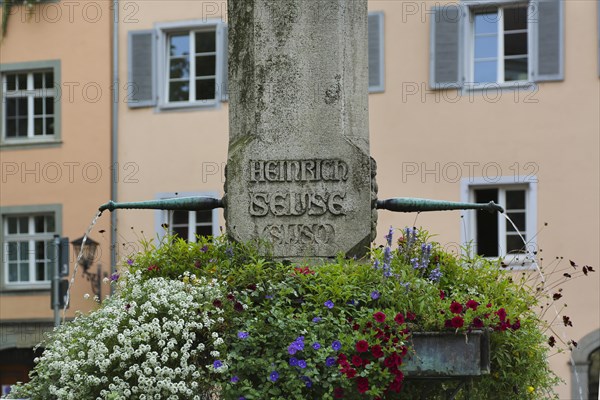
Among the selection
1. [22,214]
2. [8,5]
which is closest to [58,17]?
[8,5]

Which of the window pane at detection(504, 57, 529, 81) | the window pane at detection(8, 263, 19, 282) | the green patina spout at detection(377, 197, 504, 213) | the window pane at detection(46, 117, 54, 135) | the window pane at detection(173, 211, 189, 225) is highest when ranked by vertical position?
the window pane at detection(504, 57, 529, 81)

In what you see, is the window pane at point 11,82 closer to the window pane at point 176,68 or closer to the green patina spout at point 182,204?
the window pane at point 176,68

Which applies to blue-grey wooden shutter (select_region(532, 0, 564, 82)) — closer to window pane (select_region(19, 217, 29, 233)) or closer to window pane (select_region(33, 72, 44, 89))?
window pane (select_region(33, 72, 44, 89))

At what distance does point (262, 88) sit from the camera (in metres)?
6.18

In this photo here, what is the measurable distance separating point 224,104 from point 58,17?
340 cm

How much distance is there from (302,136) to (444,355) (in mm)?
1431

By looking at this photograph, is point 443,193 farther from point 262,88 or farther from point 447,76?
point 262,88

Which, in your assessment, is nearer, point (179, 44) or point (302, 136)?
point (302, 136)

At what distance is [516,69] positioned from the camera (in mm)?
20516

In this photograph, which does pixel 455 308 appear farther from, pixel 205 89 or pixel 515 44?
pixel 205 89

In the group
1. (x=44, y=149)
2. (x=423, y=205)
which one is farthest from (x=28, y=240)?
(x=423, y=205)

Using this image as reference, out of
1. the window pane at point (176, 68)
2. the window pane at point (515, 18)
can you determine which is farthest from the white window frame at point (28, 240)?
the window pane at point (515, 18)

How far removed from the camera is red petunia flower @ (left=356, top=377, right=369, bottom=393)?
500 centimetres

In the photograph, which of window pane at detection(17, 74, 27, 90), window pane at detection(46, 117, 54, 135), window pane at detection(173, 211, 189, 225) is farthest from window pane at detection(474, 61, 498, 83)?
window pane at detection(17, 74, 27, 90)
